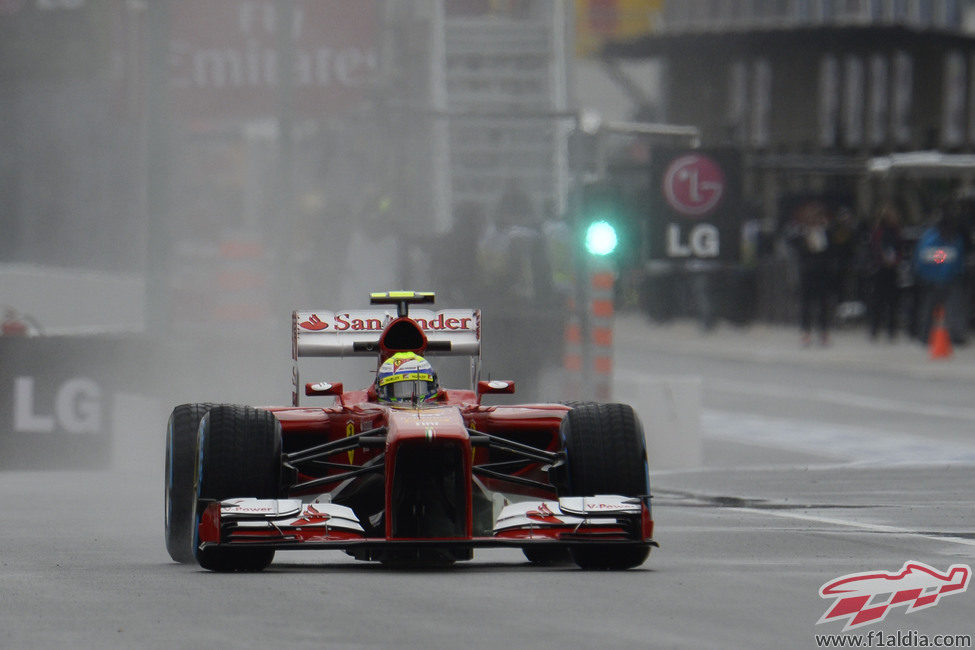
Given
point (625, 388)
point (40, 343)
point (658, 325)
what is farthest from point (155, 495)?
point (658, 325)

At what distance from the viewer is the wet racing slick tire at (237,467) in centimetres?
993

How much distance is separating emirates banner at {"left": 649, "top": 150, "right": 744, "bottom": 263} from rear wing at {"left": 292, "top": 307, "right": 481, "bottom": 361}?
728 cm

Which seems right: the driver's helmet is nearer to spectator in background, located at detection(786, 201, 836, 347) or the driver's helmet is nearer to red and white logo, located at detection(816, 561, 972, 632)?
red and white logo, located at detection(816, 561, 972, 632)

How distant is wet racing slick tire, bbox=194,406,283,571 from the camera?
9930 millimetres

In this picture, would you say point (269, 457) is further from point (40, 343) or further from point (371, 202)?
point (371, 202)

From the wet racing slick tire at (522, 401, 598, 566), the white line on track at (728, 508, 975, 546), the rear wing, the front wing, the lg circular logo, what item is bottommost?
the white line on track at (728, 508, 975, 546)

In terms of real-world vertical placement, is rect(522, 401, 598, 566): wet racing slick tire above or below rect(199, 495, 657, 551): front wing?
below

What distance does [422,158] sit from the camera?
68.8ft

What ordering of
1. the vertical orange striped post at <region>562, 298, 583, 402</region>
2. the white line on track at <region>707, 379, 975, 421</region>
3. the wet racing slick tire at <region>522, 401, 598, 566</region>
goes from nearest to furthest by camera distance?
the wet racing slick tire at <region>522, 401, 598, 566</region> < the vertical orange striped post at <region>562, 298, 583, 402</region> < the white line on track at <region>707, 379, 975, 421</region>

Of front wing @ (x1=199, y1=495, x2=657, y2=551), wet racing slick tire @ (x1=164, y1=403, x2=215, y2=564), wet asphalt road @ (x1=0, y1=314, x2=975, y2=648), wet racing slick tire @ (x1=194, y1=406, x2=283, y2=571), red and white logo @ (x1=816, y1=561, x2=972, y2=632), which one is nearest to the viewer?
wet asphalt road @ (x1=0, y1=314, x2=975, y2=648)

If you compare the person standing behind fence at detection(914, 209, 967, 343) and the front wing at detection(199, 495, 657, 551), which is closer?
the front wing at detection(199, 495, 657, 551)

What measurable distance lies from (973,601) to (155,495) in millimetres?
7526

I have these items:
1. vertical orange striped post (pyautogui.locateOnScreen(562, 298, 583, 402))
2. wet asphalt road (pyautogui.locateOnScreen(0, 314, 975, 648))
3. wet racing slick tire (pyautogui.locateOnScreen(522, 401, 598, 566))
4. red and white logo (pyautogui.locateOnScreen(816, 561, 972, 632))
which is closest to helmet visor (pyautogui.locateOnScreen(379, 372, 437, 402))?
wet racing slick tire (pyautogui.locateOnScreen(522, 401, 598, 566))

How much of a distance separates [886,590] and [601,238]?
8826mm
